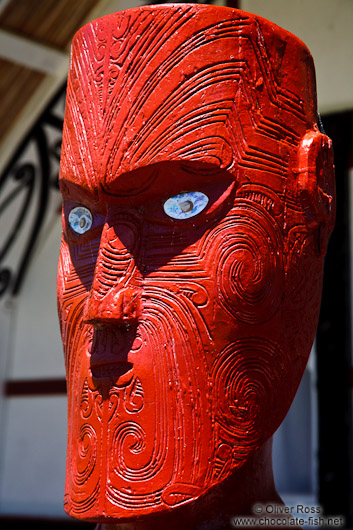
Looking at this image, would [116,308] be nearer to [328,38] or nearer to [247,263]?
[247,263]

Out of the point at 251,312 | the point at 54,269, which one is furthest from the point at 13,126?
the point at 251,312

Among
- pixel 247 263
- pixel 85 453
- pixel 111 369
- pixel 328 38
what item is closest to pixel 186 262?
pixel 247 263

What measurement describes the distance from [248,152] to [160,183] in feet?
0.96

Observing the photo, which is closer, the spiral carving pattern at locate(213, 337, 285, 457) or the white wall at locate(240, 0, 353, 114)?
the spiral carving pattern at locate(213, 337, 285, 457)

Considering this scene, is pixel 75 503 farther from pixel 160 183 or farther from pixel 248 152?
pixel 248 152

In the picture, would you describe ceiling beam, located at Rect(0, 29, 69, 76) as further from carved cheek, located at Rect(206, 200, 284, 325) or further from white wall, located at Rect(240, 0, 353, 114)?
carved cheek, located at Rect(206, 200, 284, 325)

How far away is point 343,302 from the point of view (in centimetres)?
462

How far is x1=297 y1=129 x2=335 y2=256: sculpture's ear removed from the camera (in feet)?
8.38

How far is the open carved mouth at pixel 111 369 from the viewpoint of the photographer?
7.77 ft

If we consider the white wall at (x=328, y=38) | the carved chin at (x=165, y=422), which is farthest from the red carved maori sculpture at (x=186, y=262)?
the white wall at (x=328, y=38)

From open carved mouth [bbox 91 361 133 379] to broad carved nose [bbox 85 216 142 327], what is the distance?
0.41 feet

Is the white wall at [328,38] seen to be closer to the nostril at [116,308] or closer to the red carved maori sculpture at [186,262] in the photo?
the red carved maori sculpture at [186,262]

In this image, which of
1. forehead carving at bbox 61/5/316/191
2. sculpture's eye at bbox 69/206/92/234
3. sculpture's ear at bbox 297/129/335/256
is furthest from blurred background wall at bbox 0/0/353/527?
sculpture's eye at bbox 69/206/92/234

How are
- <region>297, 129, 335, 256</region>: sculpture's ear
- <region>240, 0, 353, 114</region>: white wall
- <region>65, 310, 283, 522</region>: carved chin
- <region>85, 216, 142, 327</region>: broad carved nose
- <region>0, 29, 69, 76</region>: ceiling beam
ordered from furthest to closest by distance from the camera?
<region>0, 29, 69, 76</region>: ceiling beam, <region>240, 0, 353, 114</region>: white wall, <region>297, 129, 335, 256</region>: sculpture's ear, <region>85, 216, 142, 327</region>: broad carved nose, <region>65, 310, 283, 522</region>: carved chin
